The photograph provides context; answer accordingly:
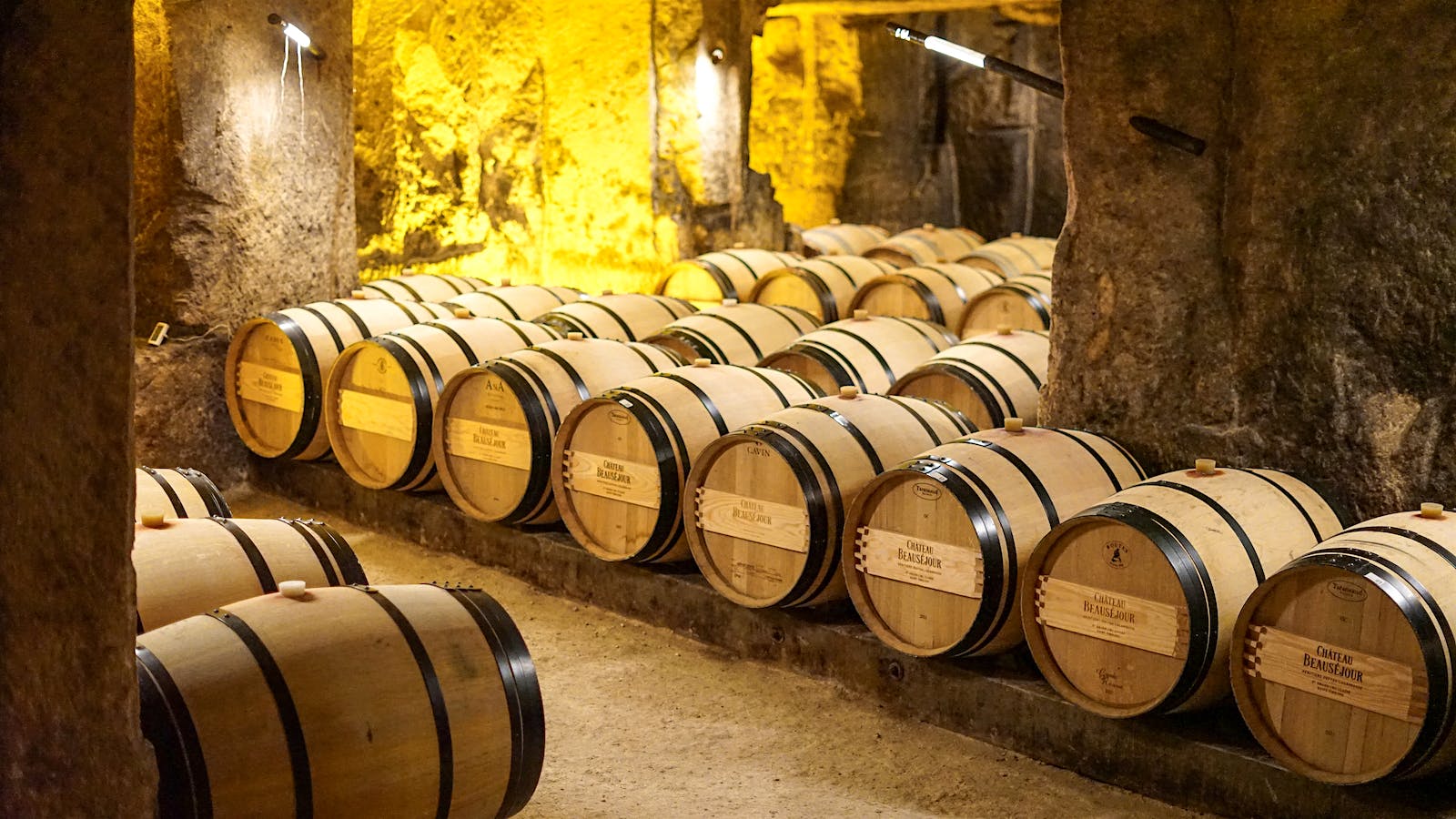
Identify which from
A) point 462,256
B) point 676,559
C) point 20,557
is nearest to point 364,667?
point 20,557

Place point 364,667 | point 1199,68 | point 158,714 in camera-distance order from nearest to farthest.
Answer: point 158,714
point 364,667
point 1199,68

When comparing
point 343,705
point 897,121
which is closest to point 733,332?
point 343,705

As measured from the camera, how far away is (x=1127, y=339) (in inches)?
173

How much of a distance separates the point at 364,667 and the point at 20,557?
0.68m

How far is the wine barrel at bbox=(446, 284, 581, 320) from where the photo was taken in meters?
7.07

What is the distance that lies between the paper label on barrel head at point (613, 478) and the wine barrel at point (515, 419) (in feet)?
0.85

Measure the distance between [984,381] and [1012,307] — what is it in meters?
1.85

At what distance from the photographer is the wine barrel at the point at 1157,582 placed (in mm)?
3396

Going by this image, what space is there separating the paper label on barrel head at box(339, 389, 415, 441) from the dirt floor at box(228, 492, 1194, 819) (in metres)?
1.16

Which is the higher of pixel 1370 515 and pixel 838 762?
pixel 1370 515

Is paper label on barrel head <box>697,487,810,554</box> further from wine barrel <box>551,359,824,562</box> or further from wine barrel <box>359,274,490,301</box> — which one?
wine barrel <box>359,274,490,301</box>

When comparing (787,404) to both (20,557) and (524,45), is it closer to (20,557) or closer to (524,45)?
(20,557)

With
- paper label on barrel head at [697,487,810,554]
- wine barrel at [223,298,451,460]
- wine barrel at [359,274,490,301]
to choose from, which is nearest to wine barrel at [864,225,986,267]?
wine barrel at [359,274,490,301]

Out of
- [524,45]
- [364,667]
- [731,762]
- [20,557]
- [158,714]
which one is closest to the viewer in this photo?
[20,557]
